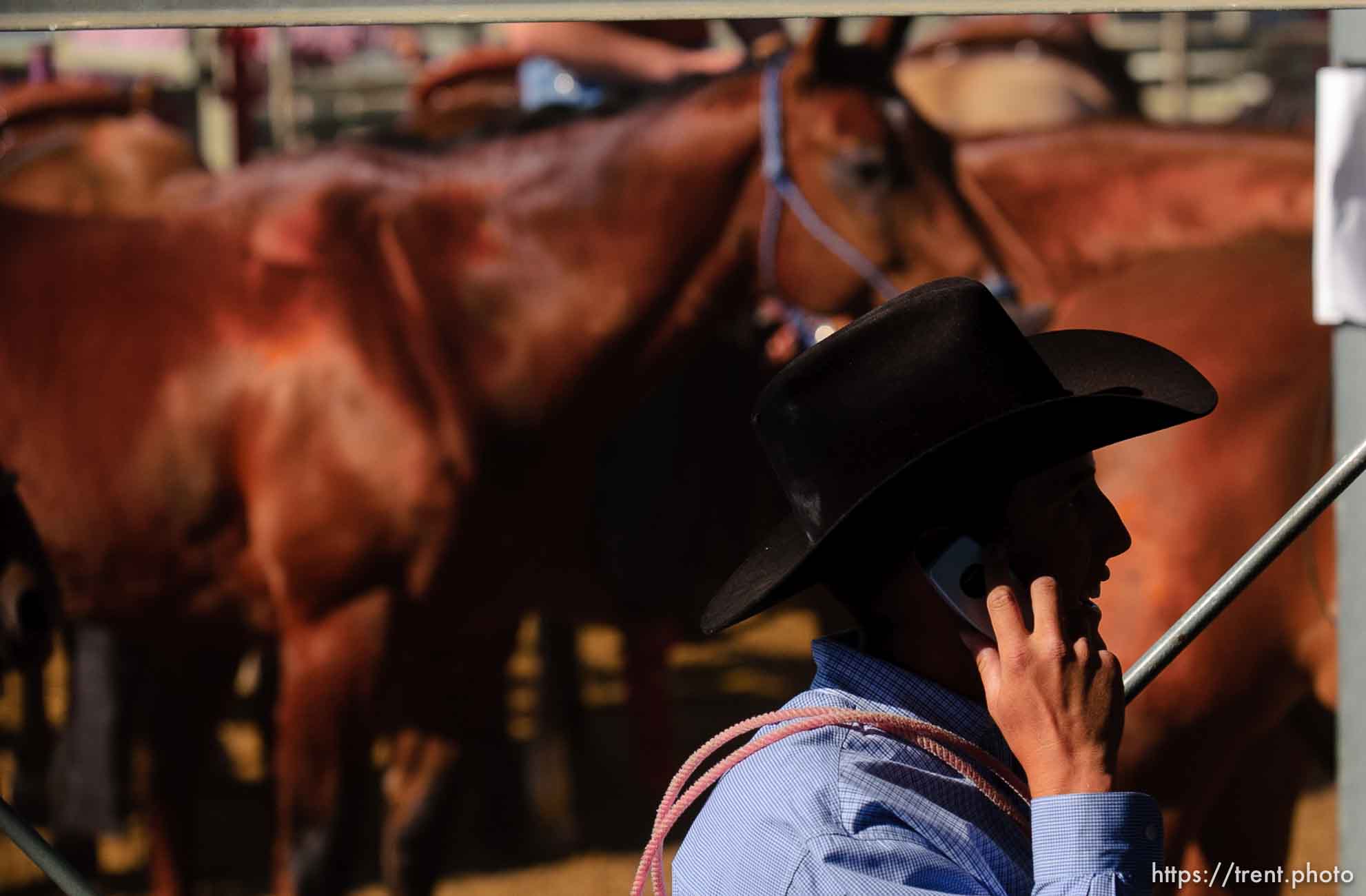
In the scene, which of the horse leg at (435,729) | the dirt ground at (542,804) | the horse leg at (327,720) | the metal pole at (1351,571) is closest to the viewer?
the metal pole at (1351,571)

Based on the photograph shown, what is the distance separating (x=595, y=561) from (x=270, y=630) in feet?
2.31

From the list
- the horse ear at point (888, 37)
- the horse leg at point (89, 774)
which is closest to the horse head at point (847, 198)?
the horse ear at point (888, 37)

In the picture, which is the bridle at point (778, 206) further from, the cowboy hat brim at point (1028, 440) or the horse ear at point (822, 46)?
the cowboy hat brim at point (1028, 440)

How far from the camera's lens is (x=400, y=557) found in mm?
3078

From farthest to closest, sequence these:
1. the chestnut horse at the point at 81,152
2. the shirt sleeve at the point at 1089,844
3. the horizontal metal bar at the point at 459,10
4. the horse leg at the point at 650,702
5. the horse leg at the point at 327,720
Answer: the horse leg at the point at 650,702
the chestnut horse at the point at 81,152
the horse leg at the point at 327,720
the horizontal metal bar at the point at 459,10
the shirt sleeve at the point at 1089,844

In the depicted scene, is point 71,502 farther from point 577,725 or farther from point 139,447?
point 577,725

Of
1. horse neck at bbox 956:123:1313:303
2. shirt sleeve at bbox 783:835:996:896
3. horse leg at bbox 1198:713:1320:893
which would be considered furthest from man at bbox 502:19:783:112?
shirt sleeve at bbox 783:835:996:896

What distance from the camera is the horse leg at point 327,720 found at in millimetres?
3039

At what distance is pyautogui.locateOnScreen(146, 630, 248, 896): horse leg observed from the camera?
3.38 meters

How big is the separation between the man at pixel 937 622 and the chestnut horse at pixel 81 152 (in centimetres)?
246

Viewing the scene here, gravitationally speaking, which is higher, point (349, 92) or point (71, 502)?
point (349, 92)

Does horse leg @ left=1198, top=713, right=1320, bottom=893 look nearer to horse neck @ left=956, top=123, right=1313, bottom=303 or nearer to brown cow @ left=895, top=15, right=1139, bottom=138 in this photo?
horse neck @ left=956, top=123, right=1313, bottom=303

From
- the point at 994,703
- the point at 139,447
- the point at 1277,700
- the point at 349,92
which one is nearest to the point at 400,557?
the point at 139,447

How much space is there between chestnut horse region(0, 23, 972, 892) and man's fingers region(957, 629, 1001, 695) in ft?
6.84
